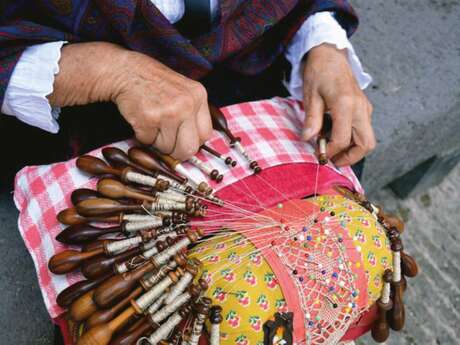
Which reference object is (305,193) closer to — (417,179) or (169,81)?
(169,81)

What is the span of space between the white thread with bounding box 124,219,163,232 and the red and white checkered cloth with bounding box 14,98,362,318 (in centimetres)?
12

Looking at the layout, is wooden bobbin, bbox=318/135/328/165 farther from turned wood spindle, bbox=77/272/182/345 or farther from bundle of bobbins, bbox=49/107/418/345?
turned wood spindle, bbox=77/272/182/345

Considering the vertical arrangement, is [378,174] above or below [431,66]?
below

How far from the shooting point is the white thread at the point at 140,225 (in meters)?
0.82

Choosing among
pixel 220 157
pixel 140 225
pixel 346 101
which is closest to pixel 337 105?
pixel 346 101

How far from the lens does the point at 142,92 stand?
89 cm

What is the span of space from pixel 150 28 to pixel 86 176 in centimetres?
31

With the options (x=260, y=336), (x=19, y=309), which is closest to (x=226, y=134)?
(x=260, y=336)

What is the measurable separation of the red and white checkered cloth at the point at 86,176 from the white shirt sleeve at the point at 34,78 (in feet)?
0.42

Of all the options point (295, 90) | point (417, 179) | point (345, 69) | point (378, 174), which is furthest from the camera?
point (417, 179)

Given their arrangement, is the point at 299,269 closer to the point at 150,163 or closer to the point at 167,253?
the point at 167,253

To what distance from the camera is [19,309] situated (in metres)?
1.07

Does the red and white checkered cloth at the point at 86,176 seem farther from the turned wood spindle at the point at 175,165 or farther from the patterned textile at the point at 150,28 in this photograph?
the patterned textile at the point at 150,28

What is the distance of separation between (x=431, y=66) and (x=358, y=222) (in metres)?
1.18
